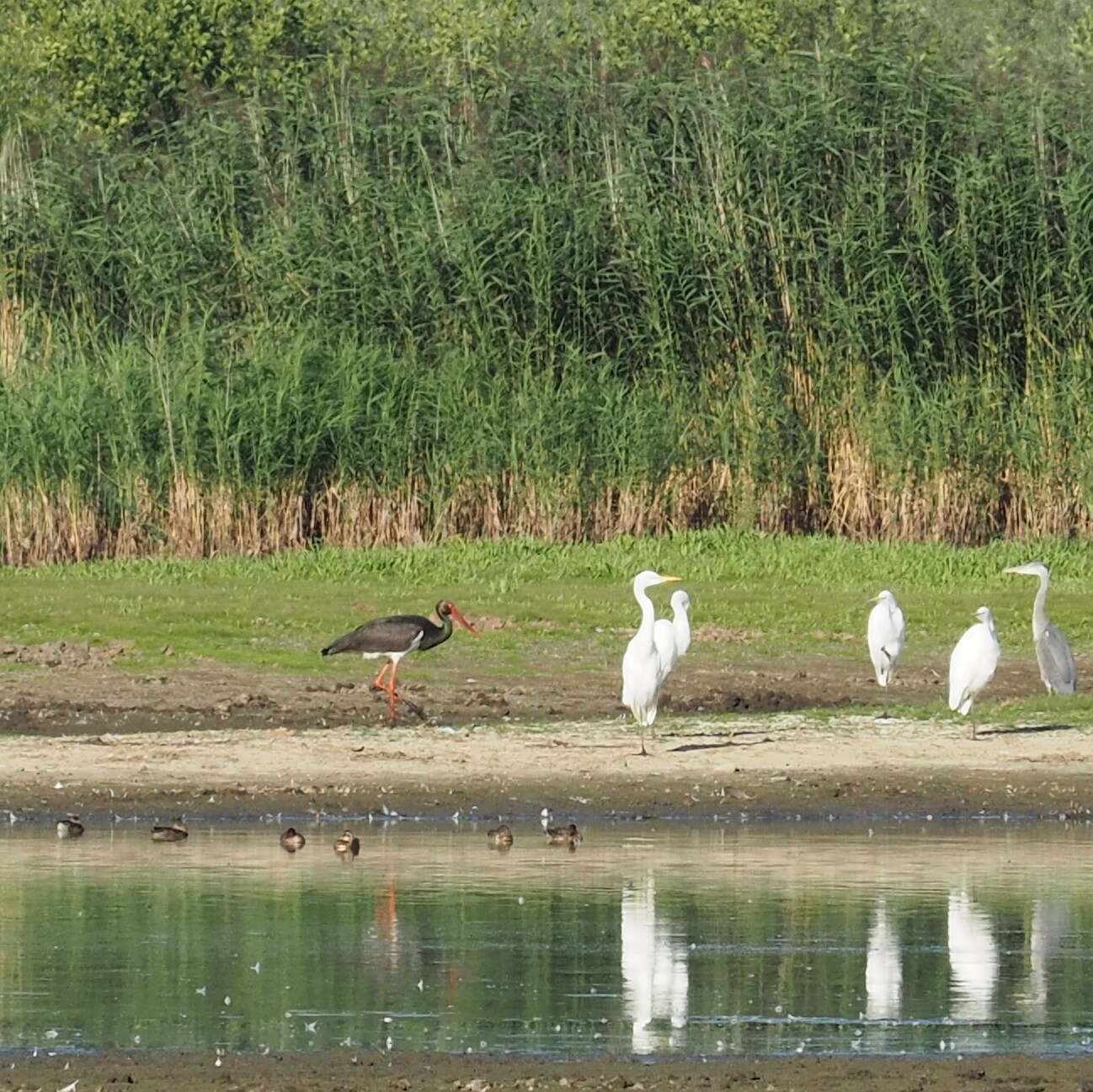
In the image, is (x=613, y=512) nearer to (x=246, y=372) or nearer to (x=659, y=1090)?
(x=246, y=372)

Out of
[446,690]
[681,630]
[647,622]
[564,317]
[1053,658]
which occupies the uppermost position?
[564,317]

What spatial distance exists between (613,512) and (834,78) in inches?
190

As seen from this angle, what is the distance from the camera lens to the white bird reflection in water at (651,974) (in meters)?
8.14

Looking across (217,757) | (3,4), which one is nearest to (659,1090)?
→ (217,757)

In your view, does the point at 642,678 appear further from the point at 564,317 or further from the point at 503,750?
the point at 564,317

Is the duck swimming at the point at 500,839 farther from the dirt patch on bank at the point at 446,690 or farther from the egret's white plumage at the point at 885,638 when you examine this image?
the egret's white plumage at the point at 885,638

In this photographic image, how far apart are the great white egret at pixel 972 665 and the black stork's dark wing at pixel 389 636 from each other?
3.42m

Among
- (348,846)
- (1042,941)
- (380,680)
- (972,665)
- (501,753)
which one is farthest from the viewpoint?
(380,680)

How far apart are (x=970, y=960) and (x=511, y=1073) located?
2.60 m

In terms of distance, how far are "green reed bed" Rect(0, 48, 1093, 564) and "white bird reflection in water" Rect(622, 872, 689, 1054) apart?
11725 mm

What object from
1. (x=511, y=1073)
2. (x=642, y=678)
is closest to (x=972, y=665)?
(x=642, y=678)

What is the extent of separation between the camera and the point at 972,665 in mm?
14852

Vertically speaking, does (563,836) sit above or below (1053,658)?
below

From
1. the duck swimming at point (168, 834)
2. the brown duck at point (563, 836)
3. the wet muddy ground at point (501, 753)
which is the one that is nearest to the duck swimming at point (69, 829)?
the duck swimming at point (168, 834)
